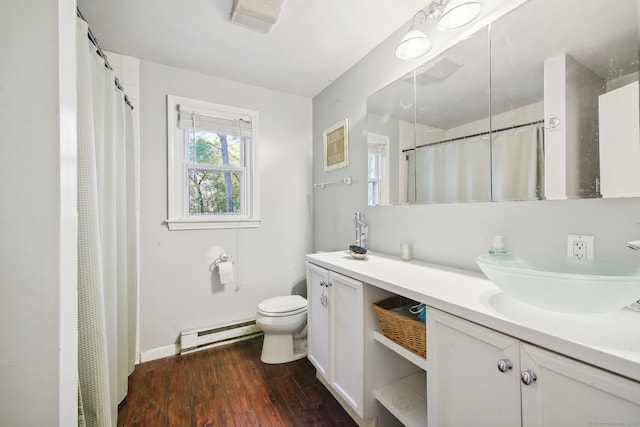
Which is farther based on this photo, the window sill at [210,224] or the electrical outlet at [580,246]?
the window sill at [210,224]

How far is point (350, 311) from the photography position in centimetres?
132

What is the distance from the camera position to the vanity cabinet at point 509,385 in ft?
1.76

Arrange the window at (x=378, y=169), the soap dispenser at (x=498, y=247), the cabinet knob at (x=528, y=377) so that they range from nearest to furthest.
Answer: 1. the cabinet knob at (x=528, y=377)
2. the soap dispenser at (x=498, y=247)
3. the window at (x=378, y=169)

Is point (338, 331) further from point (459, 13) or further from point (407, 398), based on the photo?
point (459, 13)

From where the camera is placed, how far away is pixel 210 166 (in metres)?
2.30

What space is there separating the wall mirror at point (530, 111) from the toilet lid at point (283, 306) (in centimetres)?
115

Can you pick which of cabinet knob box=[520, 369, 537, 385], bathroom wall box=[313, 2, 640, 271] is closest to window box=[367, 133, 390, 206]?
bathroom wall box=[313, 2, 640, 271]

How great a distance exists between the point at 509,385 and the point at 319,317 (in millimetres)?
1072

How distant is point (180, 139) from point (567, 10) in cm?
246

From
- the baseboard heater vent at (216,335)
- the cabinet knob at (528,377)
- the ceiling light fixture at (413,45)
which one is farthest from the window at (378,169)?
the baseboard heater vent at (216,335)

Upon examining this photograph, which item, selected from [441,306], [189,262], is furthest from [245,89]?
[441,306]

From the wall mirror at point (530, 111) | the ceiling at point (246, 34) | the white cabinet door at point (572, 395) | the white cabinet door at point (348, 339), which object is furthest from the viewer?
the ceiling at point (246, 34)

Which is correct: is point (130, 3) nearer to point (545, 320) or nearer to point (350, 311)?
point (350, 311)

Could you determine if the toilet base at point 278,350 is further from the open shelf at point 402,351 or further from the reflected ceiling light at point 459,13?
the reflected ceiling light at point 459,13
